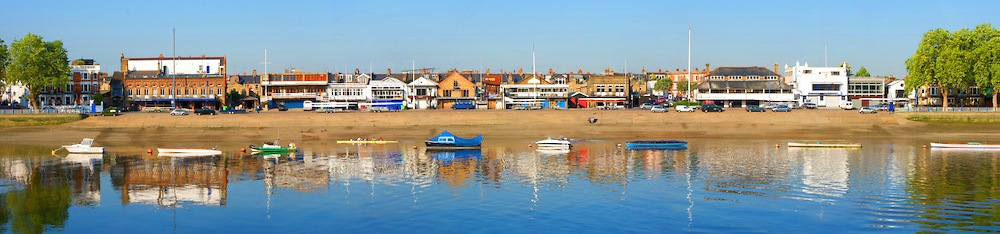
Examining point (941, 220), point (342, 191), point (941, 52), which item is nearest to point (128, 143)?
point (342, 191)

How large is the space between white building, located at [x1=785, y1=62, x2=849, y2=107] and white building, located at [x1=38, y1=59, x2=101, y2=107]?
121 m

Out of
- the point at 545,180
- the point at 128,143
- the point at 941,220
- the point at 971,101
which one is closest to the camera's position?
the point at 941,220

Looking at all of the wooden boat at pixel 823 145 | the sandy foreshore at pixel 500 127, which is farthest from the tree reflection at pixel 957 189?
the sandy foreshore at pixel 500 127

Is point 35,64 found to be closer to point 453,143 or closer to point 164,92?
point 164,92

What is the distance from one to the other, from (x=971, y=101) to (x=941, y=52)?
101 feet

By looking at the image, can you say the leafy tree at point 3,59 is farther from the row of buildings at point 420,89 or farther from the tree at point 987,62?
the tree at point 987,62

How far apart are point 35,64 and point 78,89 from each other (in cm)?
3026

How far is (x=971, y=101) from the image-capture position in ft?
479

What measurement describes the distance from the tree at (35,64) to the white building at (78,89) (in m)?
25.5

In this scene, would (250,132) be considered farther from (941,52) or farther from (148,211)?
(941,52)

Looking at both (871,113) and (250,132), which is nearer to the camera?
(250,132)

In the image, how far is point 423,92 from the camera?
163 meters

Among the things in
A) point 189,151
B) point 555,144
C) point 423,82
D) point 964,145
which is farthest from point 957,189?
point 423,82

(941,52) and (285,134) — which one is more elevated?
(941,52)
